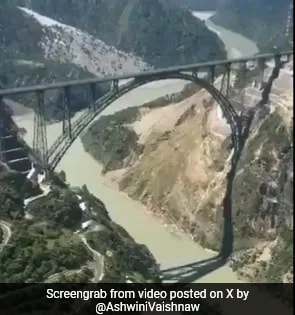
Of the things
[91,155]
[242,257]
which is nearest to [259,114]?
[242,257]

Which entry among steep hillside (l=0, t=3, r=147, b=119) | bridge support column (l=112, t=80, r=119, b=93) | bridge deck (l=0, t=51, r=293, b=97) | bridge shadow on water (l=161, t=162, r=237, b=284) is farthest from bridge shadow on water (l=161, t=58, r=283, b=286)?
steep hillside (l=0, t=3, r=147, b=119)

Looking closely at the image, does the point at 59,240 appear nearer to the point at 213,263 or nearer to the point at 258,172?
the point at 213,263

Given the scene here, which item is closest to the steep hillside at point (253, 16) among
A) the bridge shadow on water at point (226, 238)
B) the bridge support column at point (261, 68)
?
the bridge support column at point (261, 68)

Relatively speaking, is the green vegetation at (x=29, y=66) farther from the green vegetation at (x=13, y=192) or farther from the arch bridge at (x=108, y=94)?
the green vegetation at (x=13, y=192)

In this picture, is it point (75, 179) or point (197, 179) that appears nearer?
point (197, 179)

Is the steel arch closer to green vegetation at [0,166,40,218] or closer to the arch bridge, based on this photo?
the arch bridge

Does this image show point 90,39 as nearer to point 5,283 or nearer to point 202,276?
point 202,276
